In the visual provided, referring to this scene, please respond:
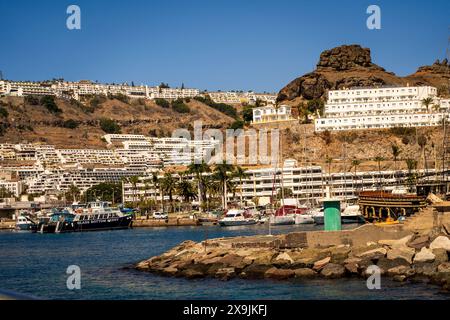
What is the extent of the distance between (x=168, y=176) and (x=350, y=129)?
1367 inches

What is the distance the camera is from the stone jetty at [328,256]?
32.2 meters

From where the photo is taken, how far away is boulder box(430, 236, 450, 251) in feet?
109

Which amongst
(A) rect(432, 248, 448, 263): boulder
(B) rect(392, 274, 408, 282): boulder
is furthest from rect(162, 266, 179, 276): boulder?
(A) rect(432, 248, 448, 263): boulder

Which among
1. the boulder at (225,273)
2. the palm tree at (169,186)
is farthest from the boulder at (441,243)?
the palm tree at (169,186)

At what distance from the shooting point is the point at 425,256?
32.4 m

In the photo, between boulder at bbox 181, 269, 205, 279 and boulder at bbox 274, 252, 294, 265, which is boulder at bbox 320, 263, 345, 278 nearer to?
boulder at bbox 274, 252, 294, 265

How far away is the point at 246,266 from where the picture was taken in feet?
119

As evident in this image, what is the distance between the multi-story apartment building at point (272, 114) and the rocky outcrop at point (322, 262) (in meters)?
118

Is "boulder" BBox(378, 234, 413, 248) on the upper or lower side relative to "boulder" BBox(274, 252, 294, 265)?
upper

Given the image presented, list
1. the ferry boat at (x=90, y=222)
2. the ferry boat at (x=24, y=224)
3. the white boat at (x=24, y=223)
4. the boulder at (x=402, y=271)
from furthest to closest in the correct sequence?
the white boat at (x=24, y=223) → the ferry boat at (x=24, y=224) → the ferry boat at (x=90, y=222) → the boulder at (x=402, y=271)

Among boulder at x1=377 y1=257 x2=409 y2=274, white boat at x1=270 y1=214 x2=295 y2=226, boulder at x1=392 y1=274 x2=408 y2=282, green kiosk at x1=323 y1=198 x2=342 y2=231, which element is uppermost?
green kiosk at x1=323 y1=198 x2=342 y2=231

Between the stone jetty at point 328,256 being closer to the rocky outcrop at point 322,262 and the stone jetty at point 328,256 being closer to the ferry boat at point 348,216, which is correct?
the rocky outcrop at point 322,262
